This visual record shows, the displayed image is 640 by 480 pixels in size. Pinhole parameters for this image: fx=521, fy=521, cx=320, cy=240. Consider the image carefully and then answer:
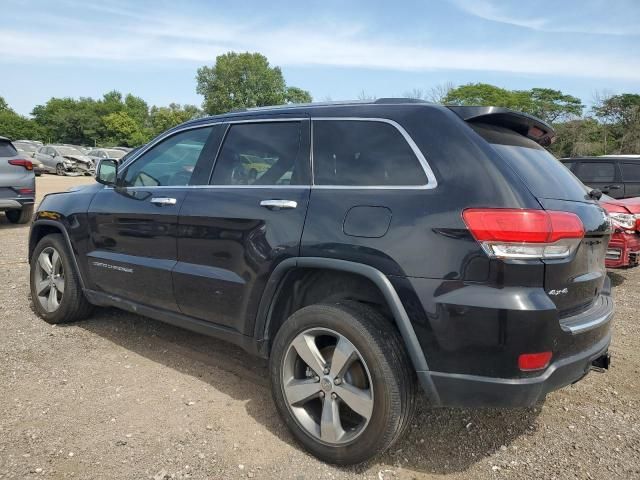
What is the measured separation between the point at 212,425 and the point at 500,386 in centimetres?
166

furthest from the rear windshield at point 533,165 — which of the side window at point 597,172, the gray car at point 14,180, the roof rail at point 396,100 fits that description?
the gray car at point 14,180

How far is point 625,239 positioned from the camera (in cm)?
611

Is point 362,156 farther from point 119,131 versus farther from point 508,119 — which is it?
point 119,131

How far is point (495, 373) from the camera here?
7.45 feet

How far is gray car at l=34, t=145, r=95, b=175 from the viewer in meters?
30.3

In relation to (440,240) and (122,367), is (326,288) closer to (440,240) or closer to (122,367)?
(440,240)

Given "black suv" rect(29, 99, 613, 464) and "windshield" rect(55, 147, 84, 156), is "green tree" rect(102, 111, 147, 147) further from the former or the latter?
"black suv" rect(29, 99, 613, 464)

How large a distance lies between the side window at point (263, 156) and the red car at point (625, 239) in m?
4.59

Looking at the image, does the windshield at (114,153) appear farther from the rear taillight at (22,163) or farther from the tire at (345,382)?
the tire at (345,382)

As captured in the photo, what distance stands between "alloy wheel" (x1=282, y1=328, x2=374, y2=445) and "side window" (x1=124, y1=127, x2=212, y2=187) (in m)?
1.53

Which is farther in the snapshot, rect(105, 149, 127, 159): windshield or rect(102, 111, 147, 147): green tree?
rect(102, 111, 147, 147): green tree

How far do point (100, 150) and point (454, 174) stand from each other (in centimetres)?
3384

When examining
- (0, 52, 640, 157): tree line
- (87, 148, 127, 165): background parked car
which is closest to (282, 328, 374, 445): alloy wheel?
(87, 148, 127, 165): background parked car

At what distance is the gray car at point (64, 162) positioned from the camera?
99.5 ft
